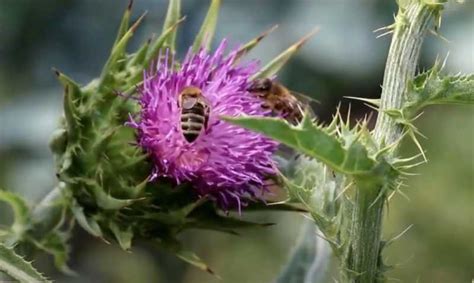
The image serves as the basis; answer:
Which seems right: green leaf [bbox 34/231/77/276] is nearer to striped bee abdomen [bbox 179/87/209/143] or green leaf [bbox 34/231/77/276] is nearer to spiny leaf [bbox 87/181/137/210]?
spiny leaf [bbox 87/181/137/210]

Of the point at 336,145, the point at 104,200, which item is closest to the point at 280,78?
the point at 104,200

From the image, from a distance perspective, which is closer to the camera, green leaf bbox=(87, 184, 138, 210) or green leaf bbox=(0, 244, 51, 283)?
green leaf bbox=(0, 244, 51, 283)

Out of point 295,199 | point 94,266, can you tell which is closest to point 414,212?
point 94,266

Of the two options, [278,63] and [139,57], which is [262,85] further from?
[139,57]

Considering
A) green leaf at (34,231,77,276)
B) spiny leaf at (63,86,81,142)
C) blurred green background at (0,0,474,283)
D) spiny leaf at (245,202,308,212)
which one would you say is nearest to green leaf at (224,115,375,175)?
spiny leaf at (245,202,308,212)

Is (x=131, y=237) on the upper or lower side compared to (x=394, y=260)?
upper

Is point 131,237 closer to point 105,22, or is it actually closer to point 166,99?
point 166,99
